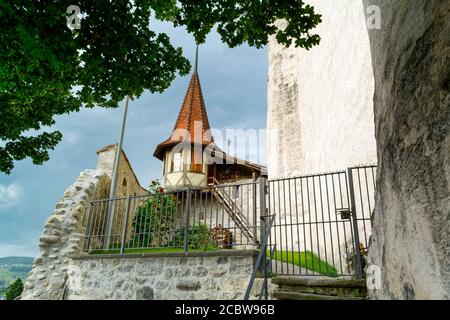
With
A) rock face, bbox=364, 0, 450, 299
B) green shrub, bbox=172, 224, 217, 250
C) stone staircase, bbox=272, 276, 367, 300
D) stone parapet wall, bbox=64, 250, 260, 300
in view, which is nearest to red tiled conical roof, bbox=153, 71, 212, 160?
green shrub, bbox=172, 224, 217, 250

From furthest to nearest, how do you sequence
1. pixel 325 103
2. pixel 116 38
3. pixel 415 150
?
pixel 325 103 → pixel 116 38 → pixel 415 150

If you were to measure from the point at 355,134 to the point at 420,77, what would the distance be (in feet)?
21.2

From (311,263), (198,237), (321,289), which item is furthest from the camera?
(311,263)

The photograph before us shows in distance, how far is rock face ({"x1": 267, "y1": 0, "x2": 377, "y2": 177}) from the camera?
305 inches

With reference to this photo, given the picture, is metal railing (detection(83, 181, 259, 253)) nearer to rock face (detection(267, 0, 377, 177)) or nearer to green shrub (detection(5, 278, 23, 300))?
rock face (detection(267, 0, 377, 177))

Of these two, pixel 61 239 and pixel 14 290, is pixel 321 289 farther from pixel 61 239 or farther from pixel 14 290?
pixel 14 290

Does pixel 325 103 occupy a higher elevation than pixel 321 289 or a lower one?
higher

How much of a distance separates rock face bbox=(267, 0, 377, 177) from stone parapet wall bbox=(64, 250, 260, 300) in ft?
13.3

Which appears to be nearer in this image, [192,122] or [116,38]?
[116,38]

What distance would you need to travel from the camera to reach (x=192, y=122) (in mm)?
22734

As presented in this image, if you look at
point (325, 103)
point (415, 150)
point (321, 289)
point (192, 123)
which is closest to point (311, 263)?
point (321, 289)

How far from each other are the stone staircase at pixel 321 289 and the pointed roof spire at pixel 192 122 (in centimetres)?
1714

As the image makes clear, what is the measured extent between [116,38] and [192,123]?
1886 centimetres

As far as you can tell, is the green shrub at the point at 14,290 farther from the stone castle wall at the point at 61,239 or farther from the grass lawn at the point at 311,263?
the grass lawn at the point at 311,263
